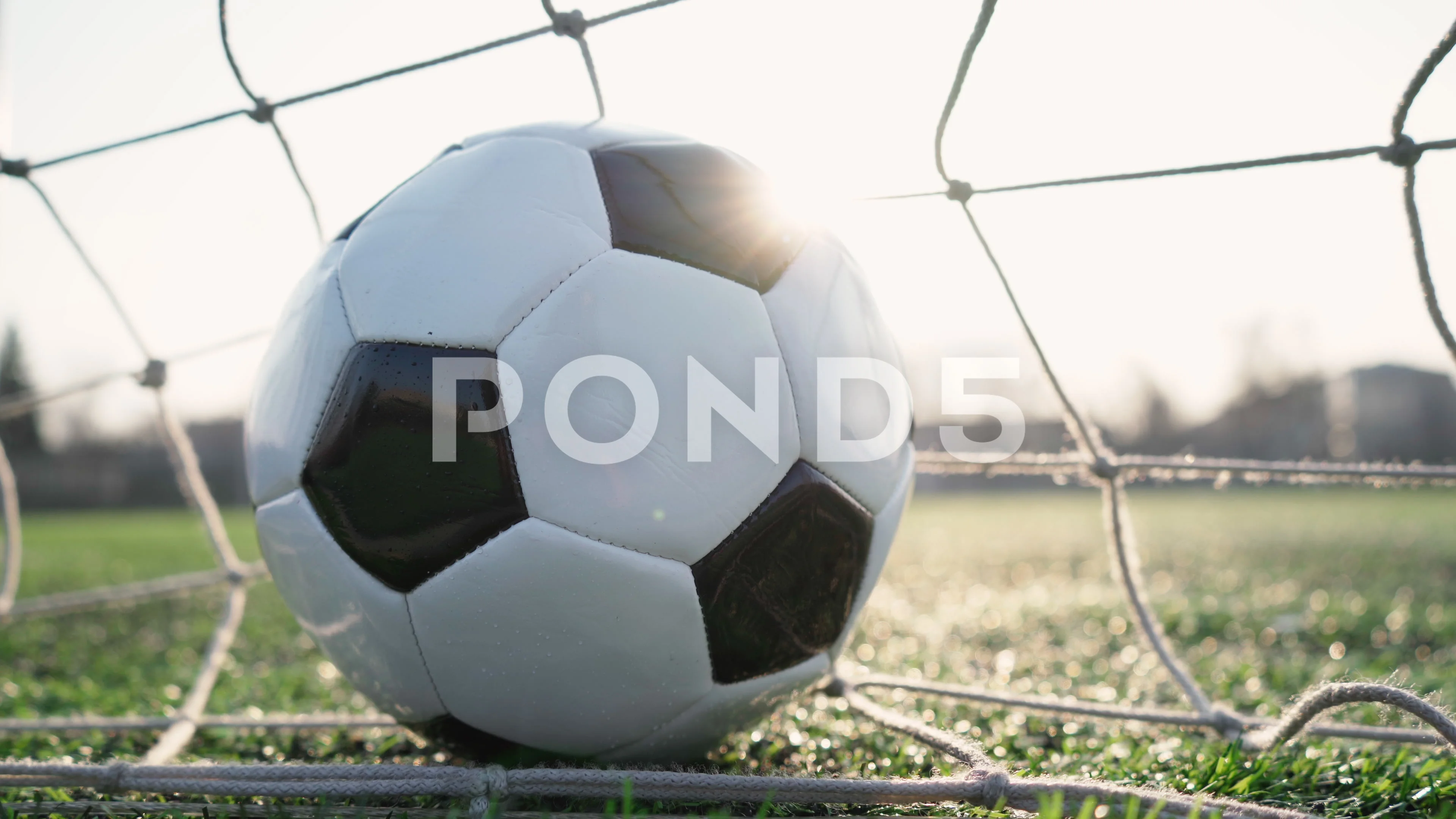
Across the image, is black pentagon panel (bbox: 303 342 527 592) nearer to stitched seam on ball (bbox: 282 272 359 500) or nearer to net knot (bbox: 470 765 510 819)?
stitched seam on ball (bbox: 282 272 359 500)

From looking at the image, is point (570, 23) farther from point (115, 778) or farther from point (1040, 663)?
point (1040, 663)

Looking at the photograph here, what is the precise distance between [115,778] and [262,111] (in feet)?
4.80

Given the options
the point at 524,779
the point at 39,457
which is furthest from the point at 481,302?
the point at 39,457

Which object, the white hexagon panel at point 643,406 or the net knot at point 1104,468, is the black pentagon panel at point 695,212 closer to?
the white hexagon panel at point 643,406

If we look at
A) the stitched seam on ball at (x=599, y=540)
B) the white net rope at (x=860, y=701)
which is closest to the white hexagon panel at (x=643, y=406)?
the stitched seam on ball at (x=599, y=540)

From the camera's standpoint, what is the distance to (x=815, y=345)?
1375mm

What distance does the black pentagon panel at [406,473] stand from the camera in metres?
1.21

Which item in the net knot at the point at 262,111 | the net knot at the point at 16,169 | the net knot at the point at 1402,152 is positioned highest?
the net knot at the point at 262,111

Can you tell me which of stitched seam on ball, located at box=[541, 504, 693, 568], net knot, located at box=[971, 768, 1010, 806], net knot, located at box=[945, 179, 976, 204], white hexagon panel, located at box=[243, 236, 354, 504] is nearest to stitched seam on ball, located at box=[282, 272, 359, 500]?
white hexagon panel, located at box=[243, 236, 354, 504]

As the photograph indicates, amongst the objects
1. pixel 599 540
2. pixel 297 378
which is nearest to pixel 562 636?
pixel 599 540

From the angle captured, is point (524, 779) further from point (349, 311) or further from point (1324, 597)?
point (1324, 597)

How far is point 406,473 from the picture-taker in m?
1.23

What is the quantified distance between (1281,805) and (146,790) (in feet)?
5.61

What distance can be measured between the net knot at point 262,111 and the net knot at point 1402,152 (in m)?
2.26
